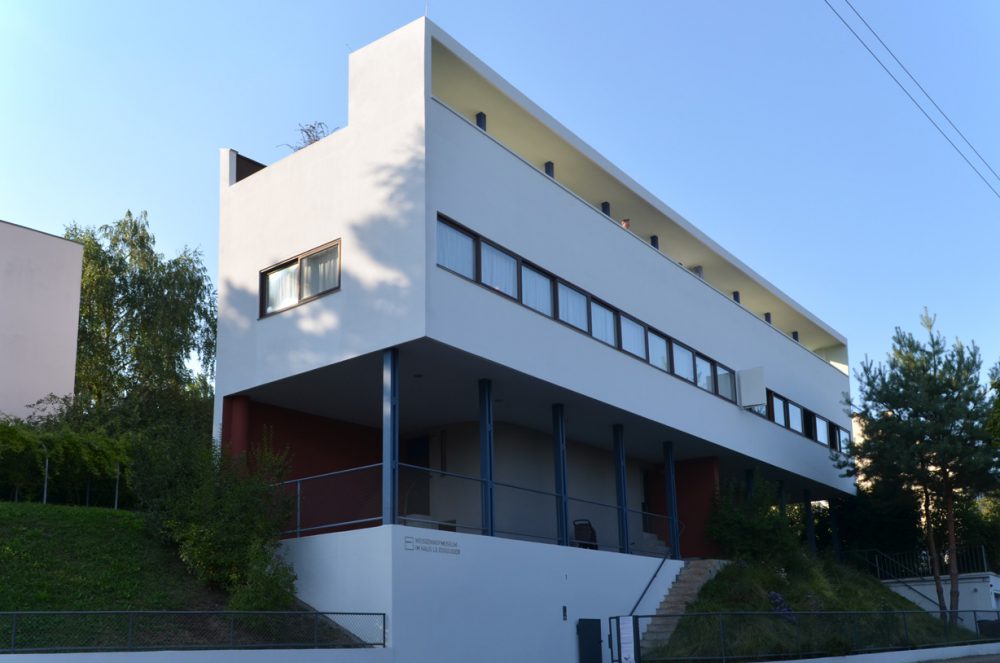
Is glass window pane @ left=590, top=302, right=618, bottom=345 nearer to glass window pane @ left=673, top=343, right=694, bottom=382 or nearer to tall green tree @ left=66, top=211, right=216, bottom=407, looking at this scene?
glass window pane @ left=673, top=343, right=694, bottom=382

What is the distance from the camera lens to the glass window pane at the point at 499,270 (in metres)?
20.0

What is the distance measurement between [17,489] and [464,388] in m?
8.22

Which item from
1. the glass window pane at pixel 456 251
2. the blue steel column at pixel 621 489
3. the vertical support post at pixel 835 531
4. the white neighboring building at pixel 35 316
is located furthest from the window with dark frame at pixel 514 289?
the vertical support post at pixel 835 531

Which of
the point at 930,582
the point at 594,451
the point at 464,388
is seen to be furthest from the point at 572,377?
the point at 930,582

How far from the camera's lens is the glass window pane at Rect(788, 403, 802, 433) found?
32.8 meters

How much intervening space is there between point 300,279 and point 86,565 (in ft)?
20.7

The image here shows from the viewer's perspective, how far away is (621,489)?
24.0 m

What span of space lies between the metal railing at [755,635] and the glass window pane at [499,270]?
245 inches

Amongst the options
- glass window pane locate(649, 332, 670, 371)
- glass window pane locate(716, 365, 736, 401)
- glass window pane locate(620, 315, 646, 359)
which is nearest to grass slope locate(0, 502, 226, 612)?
glass window pane locate(620, 315, 646, 359)

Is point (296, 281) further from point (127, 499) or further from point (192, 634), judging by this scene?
point (192, 634)

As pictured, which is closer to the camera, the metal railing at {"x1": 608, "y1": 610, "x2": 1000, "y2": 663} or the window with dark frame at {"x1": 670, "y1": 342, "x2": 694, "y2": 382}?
the metal railing at {"x1": 608, "y1": 610, "x2": 1000, "y2": 663}

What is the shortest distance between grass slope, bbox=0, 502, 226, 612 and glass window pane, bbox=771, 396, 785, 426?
62.5 ft

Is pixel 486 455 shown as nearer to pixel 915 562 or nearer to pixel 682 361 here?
pixel 682 361

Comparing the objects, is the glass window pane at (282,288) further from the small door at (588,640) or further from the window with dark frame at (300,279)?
the small door at (588,640)
